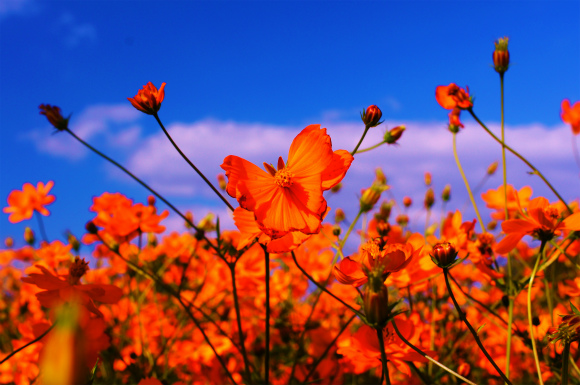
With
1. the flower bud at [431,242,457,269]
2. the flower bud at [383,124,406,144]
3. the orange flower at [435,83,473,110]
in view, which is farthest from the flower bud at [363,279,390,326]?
the orange flower at [435,83,473,110]

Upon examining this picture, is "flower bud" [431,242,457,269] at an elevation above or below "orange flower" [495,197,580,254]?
below

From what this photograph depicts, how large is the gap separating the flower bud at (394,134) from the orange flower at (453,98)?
0.43 feet

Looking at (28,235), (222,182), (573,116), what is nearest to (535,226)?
(573,116)

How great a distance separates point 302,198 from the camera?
712mm

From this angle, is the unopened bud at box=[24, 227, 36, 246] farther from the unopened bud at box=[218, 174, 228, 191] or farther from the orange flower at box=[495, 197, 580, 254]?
the orange flower at box=[495, 197, 580, 254]

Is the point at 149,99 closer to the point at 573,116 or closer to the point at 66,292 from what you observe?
the point at 66,292

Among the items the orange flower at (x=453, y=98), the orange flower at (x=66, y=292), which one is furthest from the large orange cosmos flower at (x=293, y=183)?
the orange flower at (x=453, y=98)

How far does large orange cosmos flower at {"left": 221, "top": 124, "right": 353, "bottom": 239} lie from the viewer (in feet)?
2.16

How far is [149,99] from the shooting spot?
0.76 m

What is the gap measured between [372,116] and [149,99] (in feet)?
1.23

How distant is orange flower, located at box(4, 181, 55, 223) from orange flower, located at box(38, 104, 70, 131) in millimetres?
807

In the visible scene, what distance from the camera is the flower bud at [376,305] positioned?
0.47 metres

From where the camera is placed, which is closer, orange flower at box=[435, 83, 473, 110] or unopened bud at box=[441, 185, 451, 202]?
orange flower at box=[435, 83, 473, 110]

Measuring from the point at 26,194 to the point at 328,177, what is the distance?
1.48 metres
